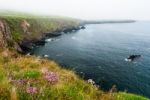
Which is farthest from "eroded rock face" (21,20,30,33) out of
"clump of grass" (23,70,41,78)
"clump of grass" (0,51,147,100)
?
"clump of grass" (0,51,147,100)

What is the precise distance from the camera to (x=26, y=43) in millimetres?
89188

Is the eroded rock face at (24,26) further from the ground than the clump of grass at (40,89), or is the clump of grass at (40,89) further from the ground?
the clump of grass at (40,89)

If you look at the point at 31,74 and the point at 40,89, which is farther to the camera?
the point at 31,74

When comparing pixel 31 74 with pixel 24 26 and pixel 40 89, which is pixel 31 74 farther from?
pixel 24 26

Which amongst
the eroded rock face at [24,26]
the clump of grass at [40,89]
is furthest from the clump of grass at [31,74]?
the eroded rock face at [24,26]

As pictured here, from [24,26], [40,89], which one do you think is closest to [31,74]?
[40,89]

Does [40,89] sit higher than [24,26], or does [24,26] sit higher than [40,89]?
[40,89]

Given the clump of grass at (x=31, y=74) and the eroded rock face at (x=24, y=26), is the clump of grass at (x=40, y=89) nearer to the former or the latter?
the clump of grass at (x=31, y=74)

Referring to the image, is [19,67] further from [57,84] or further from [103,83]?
[103,83]

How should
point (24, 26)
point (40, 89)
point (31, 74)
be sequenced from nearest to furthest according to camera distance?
point (40, 89) < point (31, 74) < point (24, 26)

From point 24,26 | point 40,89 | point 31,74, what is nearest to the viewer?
point 40,89

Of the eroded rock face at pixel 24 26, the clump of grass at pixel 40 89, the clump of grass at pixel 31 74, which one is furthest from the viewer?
the eroded rock face at pixel 24 26

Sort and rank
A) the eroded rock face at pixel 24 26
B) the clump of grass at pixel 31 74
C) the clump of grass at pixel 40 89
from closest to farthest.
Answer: the clump of grass at pixel 40 89, the clump of grass at pixel 31 74, the eroded rock face at pixel 24 26

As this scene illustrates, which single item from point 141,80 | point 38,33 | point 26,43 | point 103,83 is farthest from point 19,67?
point 38,33
